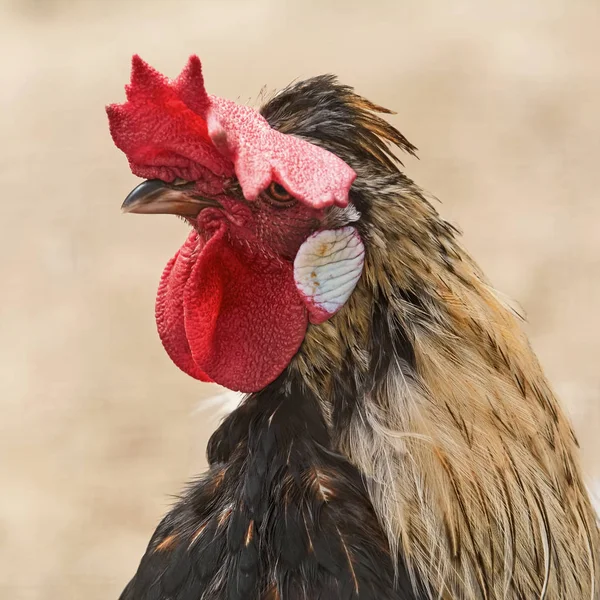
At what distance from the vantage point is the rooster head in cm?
167

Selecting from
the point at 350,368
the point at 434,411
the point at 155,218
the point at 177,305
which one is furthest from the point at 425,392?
the point at 155,218

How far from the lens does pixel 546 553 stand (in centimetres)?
186

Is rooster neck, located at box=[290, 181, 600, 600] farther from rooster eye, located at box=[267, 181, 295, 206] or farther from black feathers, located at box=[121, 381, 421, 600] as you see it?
rooster eye, located at box=[267, 181, 295, 206]

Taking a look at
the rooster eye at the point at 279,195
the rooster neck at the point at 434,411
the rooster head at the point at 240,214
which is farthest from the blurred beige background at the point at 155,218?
the rooster eye at the point at 279,195

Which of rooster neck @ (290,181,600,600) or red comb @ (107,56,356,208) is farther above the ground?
red comb @ (107,56,356,208)

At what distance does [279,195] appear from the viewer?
5.65 feet

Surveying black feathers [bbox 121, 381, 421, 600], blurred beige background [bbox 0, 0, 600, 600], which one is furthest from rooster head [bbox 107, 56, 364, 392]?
blurred beige background [bbox 0, 0, 600, 600]

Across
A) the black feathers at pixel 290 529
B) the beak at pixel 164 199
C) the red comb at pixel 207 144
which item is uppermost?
the red comb at pixel 207 144

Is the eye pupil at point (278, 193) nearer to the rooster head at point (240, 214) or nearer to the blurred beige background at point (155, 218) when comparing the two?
the rooster head at point (240, 214)

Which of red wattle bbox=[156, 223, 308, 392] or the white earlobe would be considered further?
red wattle bbox=[156, 223, 308, 392]

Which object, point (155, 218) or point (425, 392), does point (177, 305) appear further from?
point (155, 218)

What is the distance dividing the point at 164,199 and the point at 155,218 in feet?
12.6

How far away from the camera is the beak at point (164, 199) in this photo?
1.79 m

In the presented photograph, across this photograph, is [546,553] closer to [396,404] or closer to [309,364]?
[396,404]
